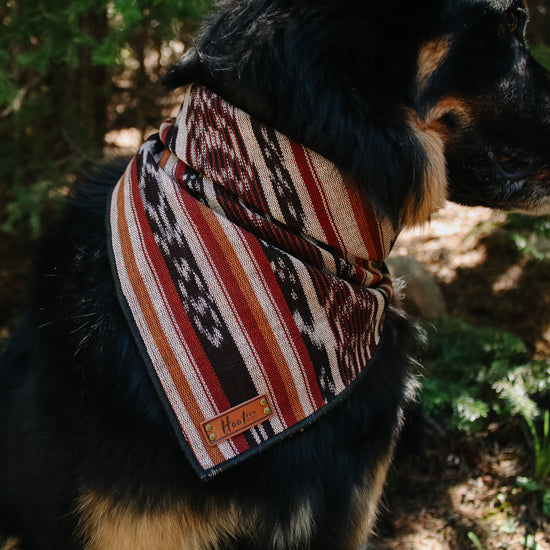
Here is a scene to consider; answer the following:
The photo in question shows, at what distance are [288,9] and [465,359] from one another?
1743 millimetres

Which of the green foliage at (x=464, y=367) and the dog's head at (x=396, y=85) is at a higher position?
the dog's head at (x=396, y=85)

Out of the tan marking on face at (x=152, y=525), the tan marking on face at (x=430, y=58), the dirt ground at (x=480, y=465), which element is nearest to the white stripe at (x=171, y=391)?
the tan marking on face at (x=152, y=525)

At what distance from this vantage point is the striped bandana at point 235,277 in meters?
1.35

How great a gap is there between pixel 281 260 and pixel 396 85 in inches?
20.4

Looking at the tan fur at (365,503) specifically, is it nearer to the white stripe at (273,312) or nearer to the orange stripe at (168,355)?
the white stripe at (273,312)

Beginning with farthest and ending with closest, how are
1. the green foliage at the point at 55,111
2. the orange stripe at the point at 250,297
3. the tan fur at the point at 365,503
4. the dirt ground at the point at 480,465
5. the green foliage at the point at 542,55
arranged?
the green foliage at the point at 55,111 → the green foliage at the point at 542,55 → the dirt ground at the point at 480,465 → the tan fur at the point at 365,503 → the orange stripe at the point at 250,297

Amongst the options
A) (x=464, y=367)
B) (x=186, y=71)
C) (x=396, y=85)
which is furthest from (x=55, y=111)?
(x=464, y=367)

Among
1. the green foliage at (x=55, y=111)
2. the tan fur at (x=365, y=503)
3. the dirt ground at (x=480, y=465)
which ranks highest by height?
the green foliage at (x=55, y=111)

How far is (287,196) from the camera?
53.2 inches

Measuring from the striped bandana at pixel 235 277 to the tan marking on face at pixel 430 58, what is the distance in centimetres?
32

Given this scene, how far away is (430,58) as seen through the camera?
135cm

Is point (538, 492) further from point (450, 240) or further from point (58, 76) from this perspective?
point (58, 76)

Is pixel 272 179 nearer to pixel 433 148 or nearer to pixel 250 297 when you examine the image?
pixel 250 297

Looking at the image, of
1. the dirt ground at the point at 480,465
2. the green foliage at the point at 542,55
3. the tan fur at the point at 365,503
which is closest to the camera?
the tan fur at the point at 365,503
